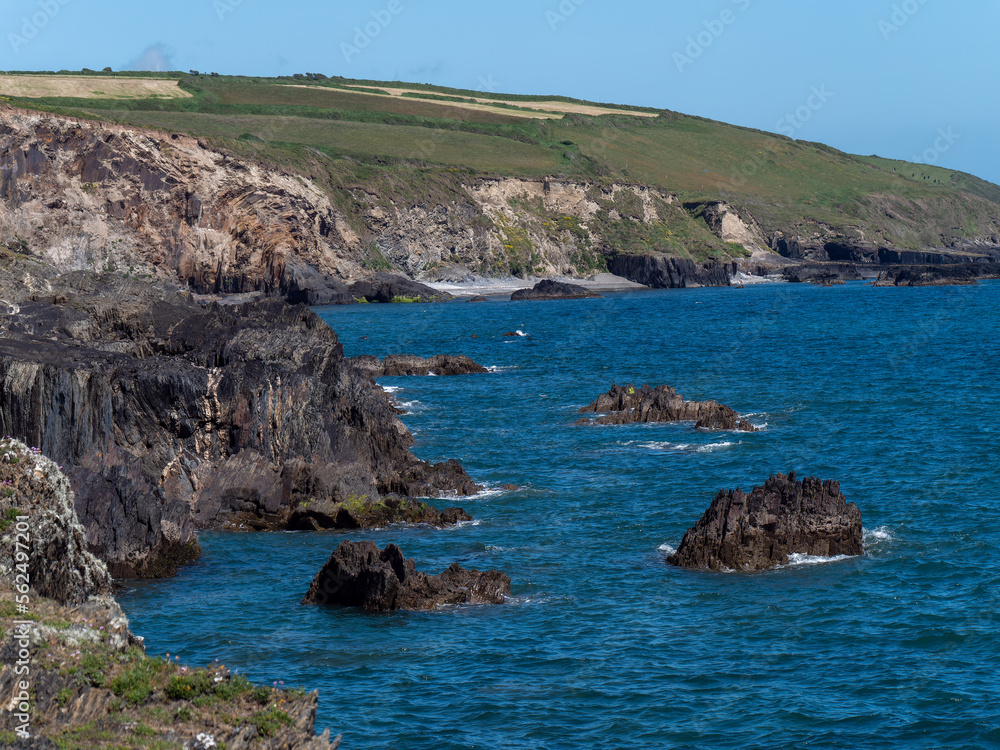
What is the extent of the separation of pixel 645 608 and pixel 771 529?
611 centimetres

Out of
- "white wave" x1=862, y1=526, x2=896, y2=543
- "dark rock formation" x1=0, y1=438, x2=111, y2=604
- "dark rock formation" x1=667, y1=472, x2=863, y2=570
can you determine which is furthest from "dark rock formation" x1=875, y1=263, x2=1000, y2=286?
"dark rock formation" x1=0, y1=438, x2=111, y2=604

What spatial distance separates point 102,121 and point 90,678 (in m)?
133

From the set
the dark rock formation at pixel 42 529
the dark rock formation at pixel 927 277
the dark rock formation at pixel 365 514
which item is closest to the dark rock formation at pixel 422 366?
the dark rock formation at pixel 365 514

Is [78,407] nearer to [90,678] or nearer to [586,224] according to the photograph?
[90,678]

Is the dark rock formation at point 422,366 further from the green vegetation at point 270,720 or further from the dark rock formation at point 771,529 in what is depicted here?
the green vegetation at point 270,720

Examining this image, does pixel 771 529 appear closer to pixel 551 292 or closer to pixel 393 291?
pixel 393 291

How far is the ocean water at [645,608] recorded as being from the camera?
2033 centimetres

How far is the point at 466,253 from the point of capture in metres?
173

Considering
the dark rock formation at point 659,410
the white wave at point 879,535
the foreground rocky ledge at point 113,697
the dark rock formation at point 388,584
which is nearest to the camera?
the foreground rocky ledge at point 113,697

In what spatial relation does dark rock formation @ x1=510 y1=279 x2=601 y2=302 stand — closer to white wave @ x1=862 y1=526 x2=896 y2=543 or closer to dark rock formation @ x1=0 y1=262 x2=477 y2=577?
dark rock formation @ x1=0 y1=262 x2=477 y2=577

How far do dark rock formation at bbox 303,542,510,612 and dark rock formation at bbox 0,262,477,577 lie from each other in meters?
4.90

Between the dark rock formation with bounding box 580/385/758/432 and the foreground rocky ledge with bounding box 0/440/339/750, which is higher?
the dark rock formation with bounding box 580/385/758/432

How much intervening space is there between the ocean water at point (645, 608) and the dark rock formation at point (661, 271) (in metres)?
128

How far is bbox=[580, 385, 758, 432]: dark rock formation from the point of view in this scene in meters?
51.4
